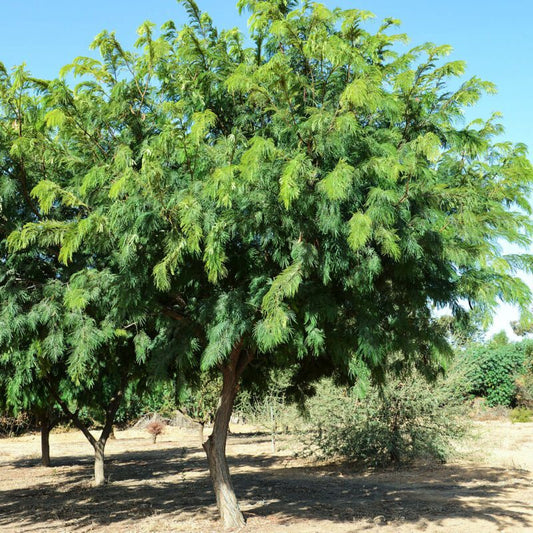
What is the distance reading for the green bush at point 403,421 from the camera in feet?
46.0

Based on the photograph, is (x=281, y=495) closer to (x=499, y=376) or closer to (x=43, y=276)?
(x=43, y=276)

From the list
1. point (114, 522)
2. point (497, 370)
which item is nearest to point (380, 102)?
point (114, 522)

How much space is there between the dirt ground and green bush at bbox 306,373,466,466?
502 mm

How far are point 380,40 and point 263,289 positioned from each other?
294 cm

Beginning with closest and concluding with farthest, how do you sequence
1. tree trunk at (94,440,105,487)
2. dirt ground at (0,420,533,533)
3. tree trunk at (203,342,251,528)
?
1. tree trunk at (203,342,251,528)
2. dirt ground at (0,420,533,533)
3. tree trunk at (94,440,105,487)

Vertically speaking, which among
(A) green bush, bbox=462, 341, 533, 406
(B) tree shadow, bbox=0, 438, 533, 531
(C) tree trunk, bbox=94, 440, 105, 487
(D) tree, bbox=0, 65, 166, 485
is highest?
(D) tree, bbox=0, 65, 166, 485

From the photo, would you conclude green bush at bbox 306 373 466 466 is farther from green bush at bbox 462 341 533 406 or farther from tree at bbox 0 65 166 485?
green bush at bbox 462 341 533 406

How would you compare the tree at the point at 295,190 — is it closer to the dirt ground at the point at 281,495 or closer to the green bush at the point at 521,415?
the dirt ground at the point at 281,495

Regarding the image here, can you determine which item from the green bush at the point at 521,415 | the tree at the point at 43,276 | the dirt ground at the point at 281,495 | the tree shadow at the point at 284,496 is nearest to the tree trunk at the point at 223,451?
the dirt ground at the point at 281,495

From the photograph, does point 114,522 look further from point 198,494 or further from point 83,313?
point 83,313

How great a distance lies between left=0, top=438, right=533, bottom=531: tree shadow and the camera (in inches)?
351

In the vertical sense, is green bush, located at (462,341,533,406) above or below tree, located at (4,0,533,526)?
below

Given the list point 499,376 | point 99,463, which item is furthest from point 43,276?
point 499,376

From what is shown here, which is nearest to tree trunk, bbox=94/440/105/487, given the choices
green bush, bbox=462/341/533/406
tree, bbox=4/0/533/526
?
tree, bbox=4/0/533/526
